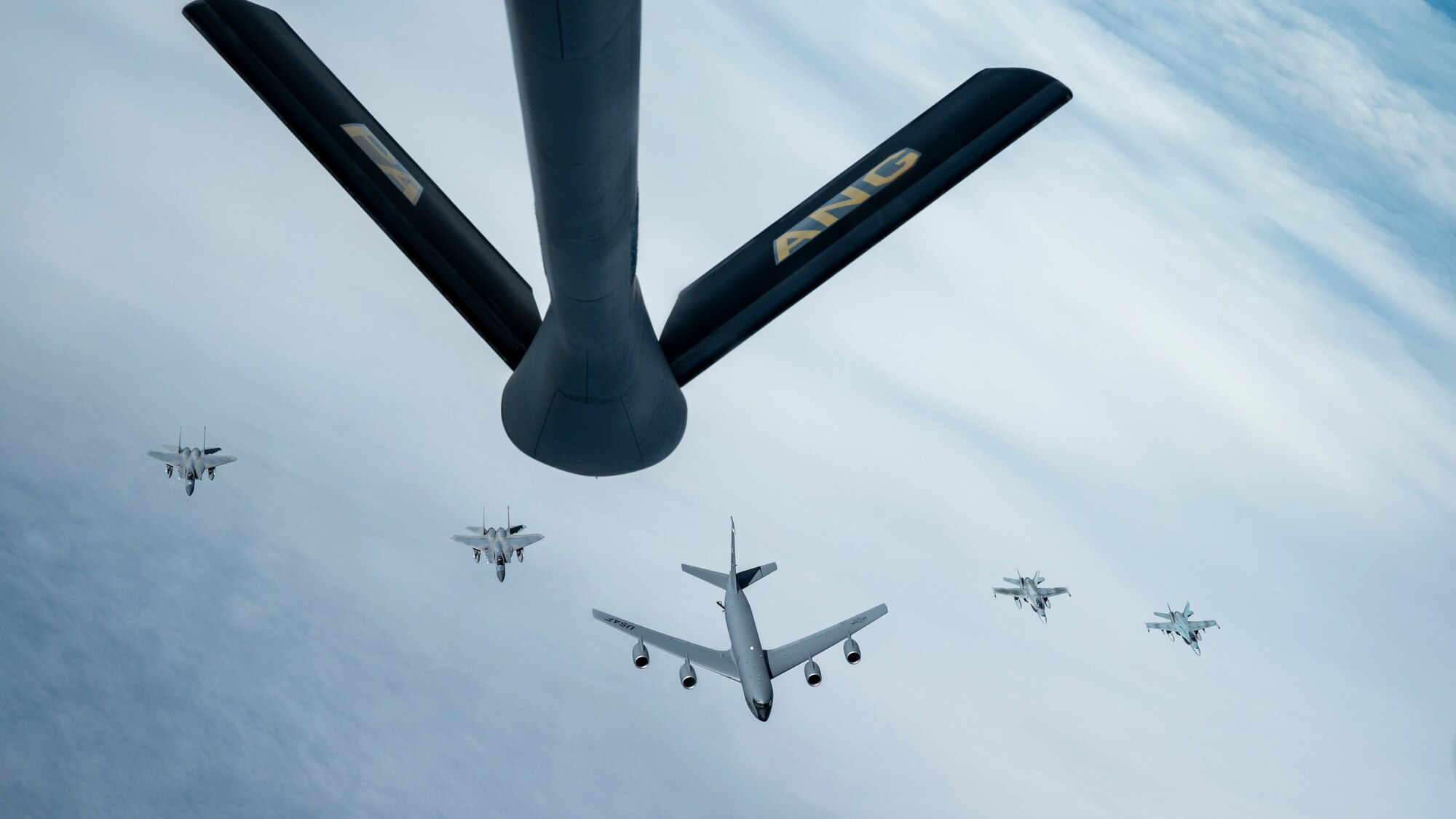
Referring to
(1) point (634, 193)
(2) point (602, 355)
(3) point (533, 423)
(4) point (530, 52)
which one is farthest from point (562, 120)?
(3) point (533, 423)

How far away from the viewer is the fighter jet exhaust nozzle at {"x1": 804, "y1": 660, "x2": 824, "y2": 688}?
37994mm

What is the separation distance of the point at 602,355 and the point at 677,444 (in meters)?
1.30

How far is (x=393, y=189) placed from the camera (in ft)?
23.0

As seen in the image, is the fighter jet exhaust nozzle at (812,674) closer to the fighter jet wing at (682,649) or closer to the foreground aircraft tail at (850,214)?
the fighter jet wing at (682,649)

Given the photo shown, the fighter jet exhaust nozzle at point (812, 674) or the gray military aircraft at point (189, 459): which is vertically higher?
the gray military aircraft at point (189, 459)

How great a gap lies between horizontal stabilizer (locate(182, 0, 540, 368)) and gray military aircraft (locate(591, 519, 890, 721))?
109 ft

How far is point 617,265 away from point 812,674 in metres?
A: 35.3

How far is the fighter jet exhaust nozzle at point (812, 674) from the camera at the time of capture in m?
38.0

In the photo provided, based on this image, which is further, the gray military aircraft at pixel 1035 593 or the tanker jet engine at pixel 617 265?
the gray military aircraft at pixel 1035 593

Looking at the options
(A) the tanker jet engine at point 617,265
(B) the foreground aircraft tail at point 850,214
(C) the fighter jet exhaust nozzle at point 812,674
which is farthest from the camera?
(C) the fighter jet exhaust nozzle at point 812,674

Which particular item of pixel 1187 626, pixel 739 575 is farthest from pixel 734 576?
pixel 1187 626

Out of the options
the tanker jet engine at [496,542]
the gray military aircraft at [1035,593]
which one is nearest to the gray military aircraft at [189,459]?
the tanker jet engine at [496,542]

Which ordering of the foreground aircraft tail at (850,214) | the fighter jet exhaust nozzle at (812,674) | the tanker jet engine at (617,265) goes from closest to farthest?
the tanker jet engine at (617,265) → the foreground aircraft tail at (850,214) → the fighter jet exhaust nozzle at (812,674)

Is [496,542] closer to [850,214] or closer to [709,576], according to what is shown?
[709,576]
